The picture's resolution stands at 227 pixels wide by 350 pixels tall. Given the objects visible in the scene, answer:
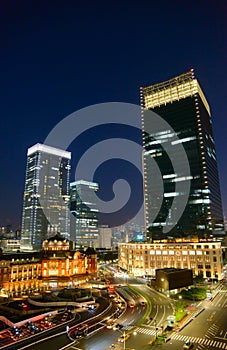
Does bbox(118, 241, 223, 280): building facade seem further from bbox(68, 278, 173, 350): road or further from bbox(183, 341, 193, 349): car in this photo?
bbox(183, 341, 193, 349): car

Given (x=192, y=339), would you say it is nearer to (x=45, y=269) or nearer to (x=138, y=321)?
(x=138, y=321)

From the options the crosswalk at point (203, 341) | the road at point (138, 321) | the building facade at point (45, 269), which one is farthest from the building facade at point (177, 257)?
the crosswalk at point (203, 341)

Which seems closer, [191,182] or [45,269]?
[45,269]

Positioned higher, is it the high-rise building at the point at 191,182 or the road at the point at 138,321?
the high-rise building at the point at 191,182

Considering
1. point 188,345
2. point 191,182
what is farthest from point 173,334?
point 191,182

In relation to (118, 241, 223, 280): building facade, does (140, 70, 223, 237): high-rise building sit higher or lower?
higher

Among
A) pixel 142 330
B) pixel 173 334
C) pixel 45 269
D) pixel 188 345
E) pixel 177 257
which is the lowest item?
pixel 173 334

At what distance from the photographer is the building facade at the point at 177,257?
423 feet

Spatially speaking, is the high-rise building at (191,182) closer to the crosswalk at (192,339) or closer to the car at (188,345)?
the crosswalk at (192,339)

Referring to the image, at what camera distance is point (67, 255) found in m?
125

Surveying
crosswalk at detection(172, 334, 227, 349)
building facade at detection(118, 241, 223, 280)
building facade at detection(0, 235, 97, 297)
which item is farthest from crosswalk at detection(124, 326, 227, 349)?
building facade at detection(118, 241, 223, 280)

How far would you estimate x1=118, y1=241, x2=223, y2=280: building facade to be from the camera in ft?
423

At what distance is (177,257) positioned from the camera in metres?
136

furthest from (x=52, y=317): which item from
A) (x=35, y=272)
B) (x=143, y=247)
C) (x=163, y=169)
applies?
(x=163, y=169)
